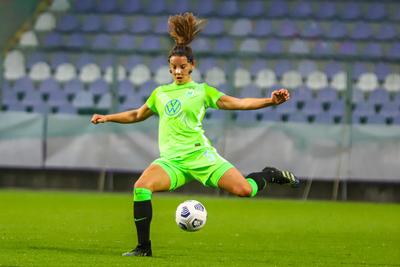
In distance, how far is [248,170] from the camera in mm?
19047

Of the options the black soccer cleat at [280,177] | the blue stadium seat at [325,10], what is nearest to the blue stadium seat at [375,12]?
the blue stadium seat at [325,10]

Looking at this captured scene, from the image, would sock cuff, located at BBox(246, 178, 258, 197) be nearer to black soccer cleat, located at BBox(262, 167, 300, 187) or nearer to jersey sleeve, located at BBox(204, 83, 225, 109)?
black soccer cleat, located at BBox(262, 167, 300, 187)

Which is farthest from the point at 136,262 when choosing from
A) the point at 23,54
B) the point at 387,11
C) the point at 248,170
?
the point at 387,11

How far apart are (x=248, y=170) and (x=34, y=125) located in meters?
4.04

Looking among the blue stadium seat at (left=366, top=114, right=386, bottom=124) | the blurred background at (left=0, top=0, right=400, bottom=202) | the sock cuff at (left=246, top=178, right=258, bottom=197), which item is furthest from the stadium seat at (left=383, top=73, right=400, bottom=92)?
the sock cuff at (left=246, top=178, right=258, bottom=197)

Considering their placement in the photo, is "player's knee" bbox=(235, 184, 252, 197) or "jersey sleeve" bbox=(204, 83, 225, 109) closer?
"player's knee" bbox=(235, 184, 252, 197)

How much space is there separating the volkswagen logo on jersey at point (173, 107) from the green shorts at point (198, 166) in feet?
1.30

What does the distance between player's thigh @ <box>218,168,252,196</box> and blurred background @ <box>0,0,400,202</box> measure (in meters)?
9.65

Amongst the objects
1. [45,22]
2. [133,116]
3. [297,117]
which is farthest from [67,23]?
[133,116]

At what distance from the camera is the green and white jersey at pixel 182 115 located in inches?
365

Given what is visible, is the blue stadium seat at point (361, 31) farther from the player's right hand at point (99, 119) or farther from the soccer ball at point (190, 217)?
the soccer ball at point (190, 217)

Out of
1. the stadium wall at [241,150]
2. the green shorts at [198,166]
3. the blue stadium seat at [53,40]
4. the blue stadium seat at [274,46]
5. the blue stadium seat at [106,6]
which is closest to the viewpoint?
the green shorts at [198,166]

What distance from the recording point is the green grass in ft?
29.0

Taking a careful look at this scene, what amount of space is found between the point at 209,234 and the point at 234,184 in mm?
2521
